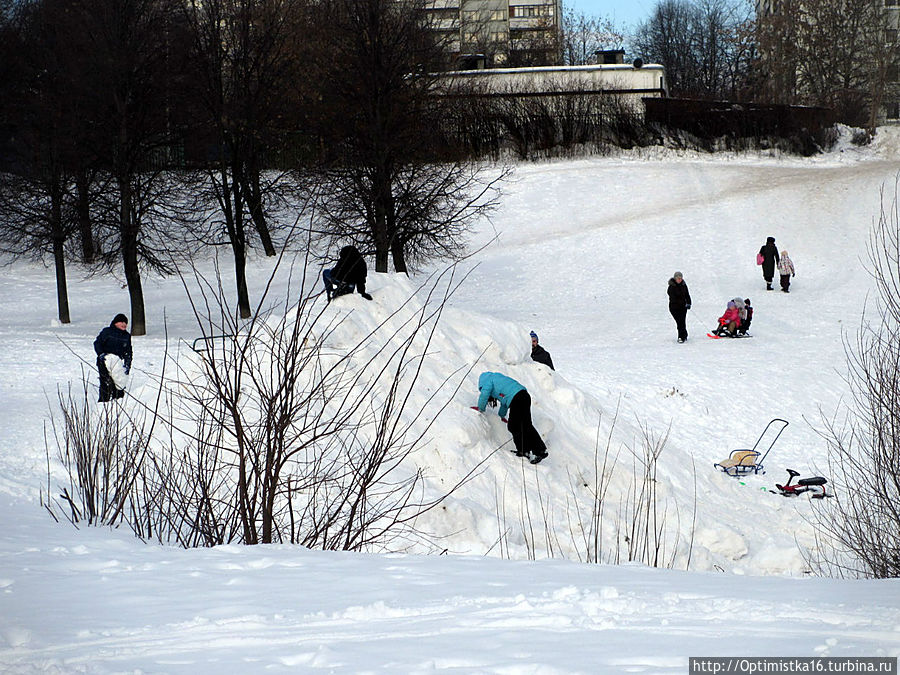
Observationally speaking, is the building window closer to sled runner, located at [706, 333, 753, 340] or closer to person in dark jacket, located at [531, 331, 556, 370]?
sled runner, located at [706, 333, 753, 340]

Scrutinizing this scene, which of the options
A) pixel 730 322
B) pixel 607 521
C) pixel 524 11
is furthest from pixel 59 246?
pixel 524 11

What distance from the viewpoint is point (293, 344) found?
5.77 m

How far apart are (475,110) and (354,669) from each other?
38.9 m

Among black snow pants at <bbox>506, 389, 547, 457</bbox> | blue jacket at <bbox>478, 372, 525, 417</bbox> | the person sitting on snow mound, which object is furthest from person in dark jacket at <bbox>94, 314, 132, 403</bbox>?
the person sitting on snow mound

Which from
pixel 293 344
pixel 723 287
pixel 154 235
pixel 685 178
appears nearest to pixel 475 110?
pixel 685 178

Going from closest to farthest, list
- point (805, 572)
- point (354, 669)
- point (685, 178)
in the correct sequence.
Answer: point (354, 669) → point (805, 572) → point (685, 178)

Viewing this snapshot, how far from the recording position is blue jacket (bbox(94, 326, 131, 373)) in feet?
42.9

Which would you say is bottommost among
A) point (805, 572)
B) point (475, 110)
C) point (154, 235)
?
point (805, 572)

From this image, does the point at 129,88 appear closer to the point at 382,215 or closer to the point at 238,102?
the point at 238,102

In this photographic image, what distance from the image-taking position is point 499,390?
11.2 meters

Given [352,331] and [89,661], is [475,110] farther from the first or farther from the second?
[89,661]

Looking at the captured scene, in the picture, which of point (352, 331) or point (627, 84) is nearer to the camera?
point (352, 331)

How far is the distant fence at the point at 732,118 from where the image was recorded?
41312 millimetres

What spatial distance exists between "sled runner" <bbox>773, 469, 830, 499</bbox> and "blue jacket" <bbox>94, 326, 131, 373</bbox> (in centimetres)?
932
